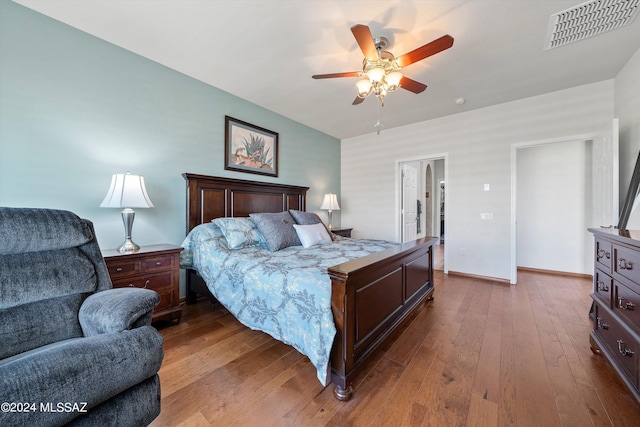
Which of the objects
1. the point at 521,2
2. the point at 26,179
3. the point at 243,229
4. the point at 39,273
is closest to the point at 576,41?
the point at 521,2

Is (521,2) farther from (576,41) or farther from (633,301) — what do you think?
(633,301)

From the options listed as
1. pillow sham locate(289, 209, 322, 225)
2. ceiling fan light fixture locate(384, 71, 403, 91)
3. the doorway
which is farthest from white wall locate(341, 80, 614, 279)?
pillow sham locate(289, 209, 322, 225)

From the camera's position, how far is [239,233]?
261 centimetres

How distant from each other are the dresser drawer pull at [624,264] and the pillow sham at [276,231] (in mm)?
2483

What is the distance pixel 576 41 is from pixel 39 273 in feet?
14.4

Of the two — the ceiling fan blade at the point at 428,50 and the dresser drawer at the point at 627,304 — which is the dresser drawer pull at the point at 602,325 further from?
the ceiling fan blade at the point at 428,50

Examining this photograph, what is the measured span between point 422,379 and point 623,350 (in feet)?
3.66

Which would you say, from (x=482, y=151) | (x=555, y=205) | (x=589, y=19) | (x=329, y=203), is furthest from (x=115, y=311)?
(x=555, y=205)

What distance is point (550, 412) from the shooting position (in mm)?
1286

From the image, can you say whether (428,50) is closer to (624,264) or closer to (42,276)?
(624,264)

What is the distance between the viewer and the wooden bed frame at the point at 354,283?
140cm

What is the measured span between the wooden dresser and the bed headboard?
11.0 feet

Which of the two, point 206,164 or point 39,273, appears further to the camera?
point 206,164

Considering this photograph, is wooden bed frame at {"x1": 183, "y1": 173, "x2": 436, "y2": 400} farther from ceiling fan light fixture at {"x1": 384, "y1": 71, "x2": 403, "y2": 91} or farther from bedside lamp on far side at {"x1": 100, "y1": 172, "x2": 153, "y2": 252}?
ceiling fan light fixture at {"x1": 384, "y1": 71, "x2": 403, "y2": 91}
